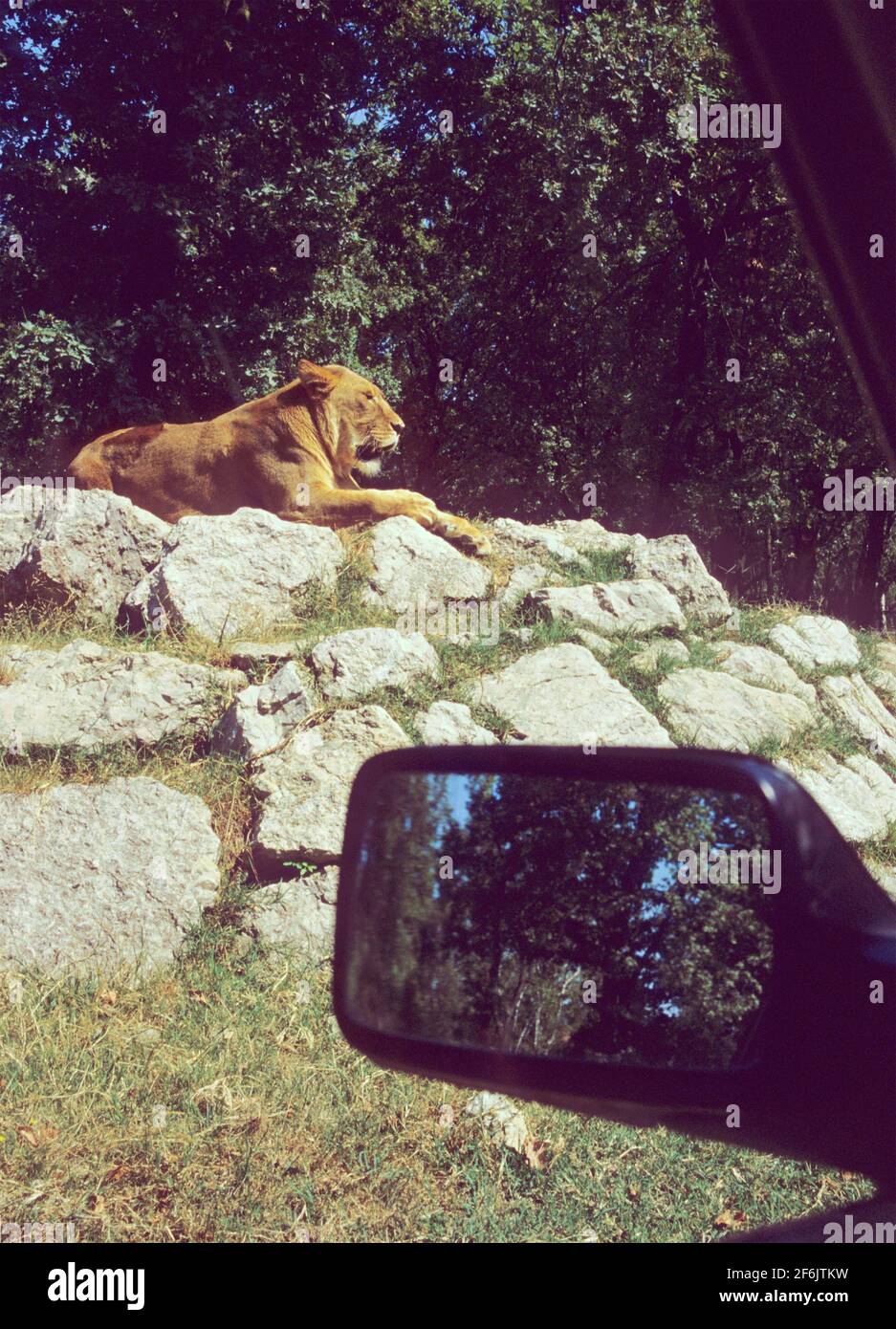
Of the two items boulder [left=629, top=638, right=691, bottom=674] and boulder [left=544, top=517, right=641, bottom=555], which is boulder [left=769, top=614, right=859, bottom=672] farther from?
boulder [left=544, top=517, right=641, bottom=555]

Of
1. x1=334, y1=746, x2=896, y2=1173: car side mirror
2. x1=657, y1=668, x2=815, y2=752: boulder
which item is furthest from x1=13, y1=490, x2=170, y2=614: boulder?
x1=334, y1=746, x2=896, y2=1173: car side mirror

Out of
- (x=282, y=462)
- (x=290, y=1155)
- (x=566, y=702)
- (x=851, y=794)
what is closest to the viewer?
(x=290, y=1155)

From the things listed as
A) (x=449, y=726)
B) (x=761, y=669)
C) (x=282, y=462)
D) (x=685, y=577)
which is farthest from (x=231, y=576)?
(x=761, y=669)

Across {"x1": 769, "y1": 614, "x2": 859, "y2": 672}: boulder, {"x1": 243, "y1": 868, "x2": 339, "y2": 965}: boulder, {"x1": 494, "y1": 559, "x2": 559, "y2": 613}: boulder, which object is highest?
{"x1": 494, "y1": 559, "x2": 559, "y2": 613}: boulder

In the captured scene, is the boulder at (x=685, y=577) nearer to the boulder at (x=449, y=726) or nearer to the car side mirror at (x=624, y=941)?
the boulder at (x=449, y=726)

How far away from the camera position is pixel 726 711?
688cm

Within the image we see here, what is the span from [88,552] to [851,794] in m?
4.97

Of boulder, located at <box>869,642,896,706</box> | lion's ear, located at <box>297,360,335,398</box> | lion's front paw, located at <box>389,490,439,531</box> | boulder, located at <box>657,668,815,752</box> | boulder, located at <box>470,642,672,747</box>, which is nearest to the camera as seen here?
boulder, located at <box>470,642,672,747</box>

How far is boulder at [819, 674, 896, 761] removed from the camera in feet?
25.6

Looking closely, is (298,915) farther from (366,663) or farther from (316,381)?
(316,381)

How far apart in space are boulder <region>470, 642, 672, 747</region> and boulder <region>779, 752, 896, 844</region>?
986 millimetres

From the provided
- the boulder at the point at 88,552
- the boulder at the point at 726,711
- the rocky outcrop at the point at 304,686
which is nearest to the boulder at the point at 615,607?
the rocky outcrop at the point at 304,686

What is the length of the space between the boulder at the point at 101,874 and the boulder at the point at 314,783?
11.1 inches
